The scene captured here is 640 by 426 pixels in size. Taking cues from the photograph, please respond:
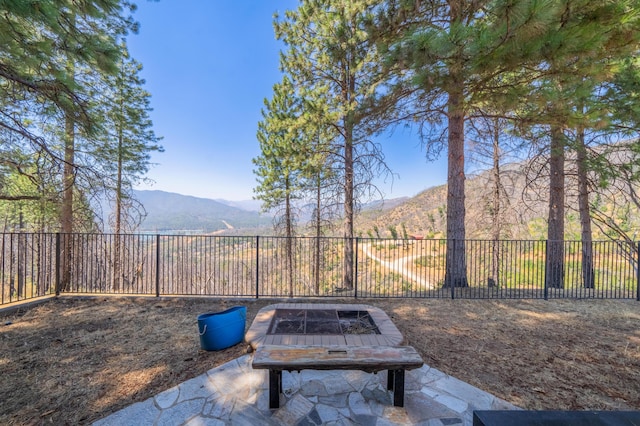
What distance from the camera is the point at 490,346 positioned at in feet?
9.92

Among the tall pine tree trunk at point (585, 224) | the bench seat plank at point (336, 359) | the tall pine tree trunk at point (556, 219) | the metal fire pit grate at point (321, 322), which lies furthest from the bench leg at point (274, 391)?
the tall pine tree trunk at point (585, 224)

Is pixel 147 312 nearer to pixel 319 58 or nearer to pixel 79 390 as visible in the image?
pixel 79 390

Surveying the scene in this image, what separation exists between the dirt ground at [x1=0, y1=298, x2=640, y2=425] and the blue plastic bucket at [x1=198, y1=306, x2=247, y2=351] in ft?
0.33

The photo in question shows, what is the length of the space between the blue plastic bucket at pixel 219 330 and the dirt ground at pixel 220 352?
0.10 metres

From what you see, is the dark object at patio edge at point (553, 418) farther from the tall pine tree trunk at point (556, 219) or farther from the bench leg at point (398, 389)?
the tall pine tree trunk at point (556, 219)

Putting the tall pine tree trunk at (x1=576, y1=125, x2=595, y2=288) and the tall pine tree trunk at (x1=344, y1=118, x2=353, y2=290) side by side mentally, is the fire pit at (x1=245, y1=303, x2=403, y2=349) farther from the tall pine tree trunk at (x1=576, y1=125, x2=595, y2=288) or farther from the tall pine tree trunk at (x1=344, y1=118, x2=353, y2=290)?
the tall pine tree trunk at (x1=576, y1=125, x2=595, y2=288)

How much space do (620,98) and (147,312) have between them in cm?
879

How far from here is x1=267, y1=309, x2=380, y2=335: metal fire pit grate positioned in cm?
257

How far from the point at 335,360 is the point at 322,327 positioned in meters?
0.94

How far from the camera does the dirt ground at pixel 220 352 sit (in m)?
2.11

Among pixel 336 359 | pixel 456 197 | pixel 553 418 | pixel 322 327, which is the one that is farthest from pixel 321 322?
pixel 456 197

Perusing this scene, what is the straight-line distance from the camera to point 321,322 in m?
2.79

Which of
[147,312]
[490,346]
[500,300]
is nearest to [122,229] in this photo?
[147,312]

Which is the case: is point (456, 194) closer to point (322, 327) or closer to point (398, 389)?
point (322, 327)
